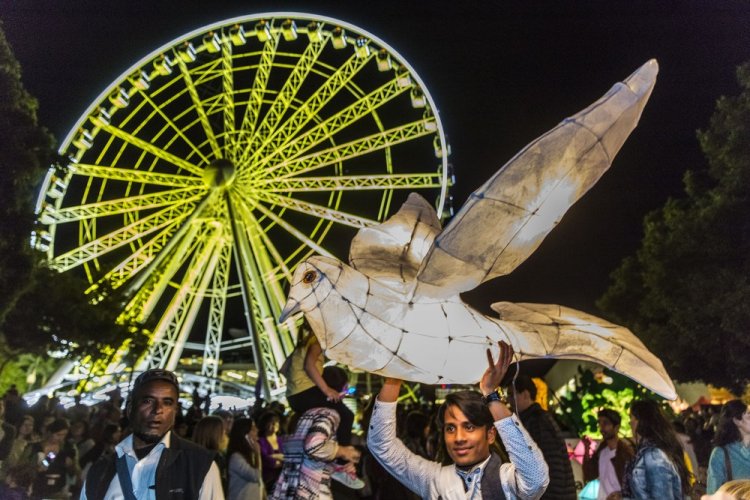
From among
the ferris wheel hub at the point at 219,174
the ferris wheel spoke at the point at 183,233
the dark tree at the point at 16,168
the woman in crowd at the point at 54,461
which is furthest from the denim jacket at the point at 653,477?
the ferris wheel hub at the point at 219,174

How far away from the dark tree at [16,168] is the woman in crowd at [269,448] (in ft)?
33.3

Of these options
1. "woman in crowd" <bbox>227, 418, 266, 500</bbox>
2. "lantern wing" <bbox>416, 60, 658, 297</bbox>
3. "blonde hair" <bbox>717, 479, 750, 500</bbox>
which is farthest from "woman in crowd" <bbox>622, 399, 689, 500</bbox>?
Result: "woman in crowd" <bbox>227, 418, 266, 500</bbox>

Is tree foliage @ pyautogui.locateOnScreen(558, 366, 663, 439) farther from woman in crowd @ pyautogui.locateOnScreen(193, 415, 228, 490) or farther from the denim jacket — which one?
the denim jacket

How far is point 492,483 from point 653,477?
64.6 inches

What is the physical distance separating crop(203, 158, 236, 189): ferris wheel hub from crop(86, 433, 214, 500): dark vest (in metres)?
15.6

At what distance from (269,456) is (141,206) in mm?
13523

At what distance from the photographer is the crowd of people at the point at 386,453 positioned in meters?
2.73

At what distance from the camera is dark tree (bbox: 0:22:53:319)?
14.5m

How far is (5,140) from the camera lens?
1457 cm

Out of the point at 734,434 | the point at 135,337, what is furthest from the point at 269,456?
the point at 135,337

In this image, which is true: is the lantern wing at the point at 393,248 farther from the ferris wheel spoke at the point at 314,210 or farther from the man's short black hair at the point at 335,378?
the ferris wheel spoke at the point at 314,210

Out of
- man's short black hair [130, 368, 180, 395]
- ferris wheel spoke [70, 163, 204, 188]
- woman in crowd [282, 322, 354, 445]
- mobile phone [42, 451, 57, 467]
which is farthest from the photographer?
ferris wheel spoke [70, 163, 204, 188]

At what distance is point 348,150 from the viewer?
18.5 metres

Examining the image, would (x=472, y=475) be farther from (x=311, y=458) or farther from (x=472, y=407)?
(x=311, y=458)
